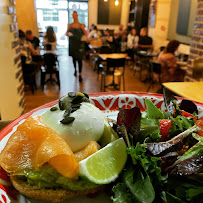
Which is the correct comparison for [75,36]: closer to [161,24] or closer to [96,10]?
[161,24]

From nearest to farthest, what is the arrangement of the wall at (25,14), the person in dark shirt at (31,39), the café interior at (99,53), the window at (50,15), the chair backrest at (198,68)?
1. the café interior at (99,53)
2. the chair backrest at (198,68)
3. the person in dark shirt at (31,39)
4. the wall at (25,14)
5. the window at (50,15)

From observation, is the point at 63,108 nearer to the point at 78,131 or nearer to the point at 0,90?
the point at 78,131

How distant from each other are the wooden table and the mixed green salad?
822 mm

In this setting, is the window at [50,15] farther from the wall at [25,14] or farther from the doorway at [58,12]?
the wall at [25,14]

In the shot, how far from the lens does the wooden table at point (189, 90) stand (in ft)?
6.55

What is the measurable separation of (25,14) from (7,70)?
6.73 metres

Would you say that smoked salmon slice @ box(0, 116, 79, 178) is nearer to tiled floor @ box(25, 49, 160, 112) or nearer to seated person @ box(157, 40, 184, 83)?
tiled floor @ box(25, 49, 160, 112)

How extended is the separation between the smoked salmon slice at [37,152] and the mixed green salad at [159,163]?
0.24m

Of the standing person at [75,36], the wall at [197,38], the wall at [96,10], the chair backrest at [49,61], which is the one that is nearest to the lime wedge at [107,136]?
the wall at [197,38]

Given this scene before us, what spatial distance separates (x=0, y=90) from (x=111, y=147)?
1622 mm

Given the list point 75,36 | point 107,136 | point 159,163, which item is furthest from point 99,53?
Answer: point 159,163

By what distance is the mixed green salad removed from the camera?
897 mm

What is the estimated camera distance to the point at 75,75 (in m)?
7.27

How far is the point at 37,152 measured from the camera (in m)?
0.95
